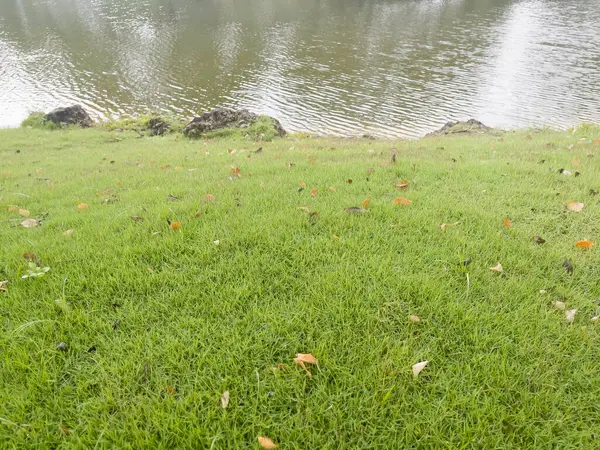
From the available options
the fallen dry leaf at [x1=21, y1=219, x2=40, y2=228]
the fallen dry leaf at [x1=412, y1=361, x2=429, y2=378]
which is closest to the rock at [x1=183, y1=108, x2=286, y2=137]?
the fallen dry leaf at [x1=21, y1=219, x2=40, y2=228]

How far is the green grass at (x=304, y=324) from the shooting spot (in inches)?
64.3

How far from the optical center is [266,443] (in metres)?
1.54

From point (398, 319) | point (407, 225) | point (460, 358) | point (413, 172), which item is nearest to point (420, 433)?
point (460, 358)

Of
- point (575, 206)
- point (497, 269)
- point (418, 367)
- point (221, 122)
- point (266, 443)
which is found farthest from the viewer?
point (221, 122)

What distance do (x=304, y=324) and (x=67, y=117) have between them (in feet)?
51.5

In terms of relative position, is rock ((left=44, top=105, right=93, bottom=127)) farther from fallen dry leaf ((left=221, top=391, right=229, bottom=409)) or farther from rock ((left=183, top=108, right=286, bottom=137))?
fallen dry leaf ((left=221, top=391, right=229, bottom=409))

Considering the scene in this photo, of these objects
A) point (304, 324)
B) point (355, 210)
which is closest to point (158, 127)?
point (355, 210)

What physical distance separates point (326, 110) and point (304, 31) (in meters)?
19.3

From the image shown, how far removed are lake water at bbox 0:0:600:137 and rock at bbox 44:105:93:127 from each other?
7.65ft

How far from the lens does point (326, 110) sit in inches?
635

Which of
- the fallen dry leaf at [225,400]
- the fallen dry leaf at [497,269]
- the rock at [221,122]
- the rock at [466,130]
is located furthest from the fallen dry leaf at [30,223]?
the rock at [466,130]

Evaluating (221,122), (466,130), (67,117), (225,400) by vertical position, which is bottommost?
(466,130)

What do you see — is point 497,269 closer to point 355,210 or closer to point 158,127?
point 355,210

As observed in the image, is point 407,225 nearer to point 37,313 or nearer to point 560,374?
point 560,374
